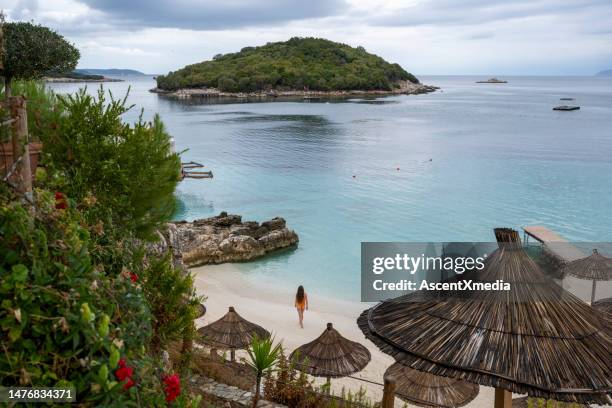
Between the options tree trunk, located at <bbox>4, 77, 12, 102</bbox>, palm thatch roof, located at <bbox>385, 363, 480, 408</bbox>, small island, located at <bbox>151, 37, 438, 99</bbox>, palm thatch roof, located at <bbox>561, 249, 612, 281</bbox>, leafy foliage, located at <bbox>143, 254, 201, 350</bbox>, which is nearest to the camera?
leafy foliage, located at <bbox>143, 254, 201, 350</bbox>

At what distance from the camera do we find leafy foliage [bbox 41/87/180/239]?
7211 millimetres

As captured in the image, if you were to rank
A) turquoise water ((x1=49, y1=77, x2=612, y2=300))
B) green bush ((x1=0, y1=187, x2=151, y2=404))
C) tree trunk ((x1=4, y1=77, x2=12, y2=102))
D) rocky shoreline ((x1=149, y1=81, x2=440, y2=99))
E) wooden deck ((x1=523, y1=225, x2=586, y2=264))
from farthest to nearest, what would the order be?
rocky shoreline ((x1=149, y1=81, x2=440, y2=99)) < turquoise water ((x1=49, y1=77, x2=612, y2=300)) < wooden deck ((x1=523, y1=225, x2=586, y2=264)) < tree trunk ((x1=4, y1=77, x2=12, y2=102)) < green bush ((x1=0, y1=187, x2=151, y2=404))

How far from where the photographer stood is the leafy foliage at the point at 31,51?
1083 cm

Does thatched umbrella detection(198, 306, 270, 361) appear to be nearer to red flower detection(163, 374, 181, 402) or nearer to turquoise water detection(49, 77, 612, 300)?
red flower detection(163, 374, 181, 402)

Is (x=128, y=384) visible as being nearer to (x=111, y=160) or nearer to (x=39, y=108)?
(x=111, y=160)

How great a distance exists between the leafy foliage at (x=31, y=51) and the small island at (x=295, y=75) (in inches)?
4563

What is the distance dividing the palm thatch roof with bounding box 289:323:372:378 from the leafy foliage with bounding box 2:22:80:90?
8536 millimetres

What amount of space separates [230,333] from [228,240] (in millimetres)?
11643

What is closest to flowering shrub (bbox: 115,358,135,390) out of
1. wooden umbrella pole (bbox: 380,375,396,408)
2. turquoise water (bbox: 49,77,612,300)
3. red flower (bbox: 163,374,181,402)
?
red flower (bbox: 163,374,181,402)

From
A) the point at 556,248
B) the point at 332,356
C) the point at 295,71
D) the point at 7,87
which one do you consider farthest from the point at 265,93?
the point at 332,356

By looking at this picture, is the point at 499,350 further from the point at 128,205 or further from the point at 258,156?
the point at 258,156

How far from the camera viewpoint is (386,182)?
37.8m

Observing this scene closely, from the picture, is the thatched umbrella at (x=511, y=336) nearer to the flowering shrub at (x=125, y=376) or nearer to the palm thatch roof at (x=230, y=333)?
the flowering shrub at (x=125, y=376)

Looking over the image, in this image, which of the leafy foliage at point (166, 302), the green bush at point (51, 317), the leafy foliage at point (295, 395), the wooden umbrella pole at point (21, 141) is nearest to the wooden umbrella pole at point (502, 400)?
the leafy foliage at point (295, 395)
